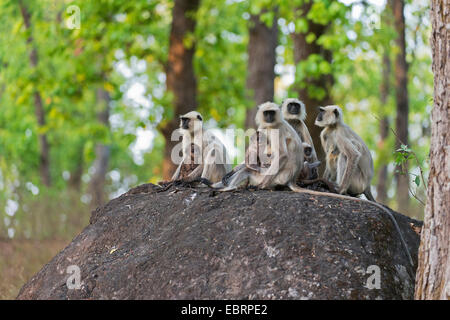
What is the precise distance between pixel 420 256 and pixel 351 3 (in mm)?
6981

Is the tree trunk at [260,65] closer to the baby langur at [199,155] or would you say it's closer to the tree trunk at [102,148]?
the baby langur at [199,155]

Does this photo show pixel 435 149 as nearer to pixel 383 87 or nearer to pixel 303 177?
pixel 303 177

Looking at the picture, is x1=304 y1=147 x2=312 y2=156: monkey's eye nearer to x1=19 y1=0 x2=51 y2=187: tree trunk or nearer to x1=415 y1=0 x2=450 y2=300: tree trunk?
x1=415 y1=0 x2=450 y2=300: tree trunk

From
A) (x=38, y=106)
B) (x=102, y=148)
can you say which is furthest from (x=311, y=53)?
(x=102, y=148)

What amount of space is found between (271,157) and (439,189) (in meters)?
2.33

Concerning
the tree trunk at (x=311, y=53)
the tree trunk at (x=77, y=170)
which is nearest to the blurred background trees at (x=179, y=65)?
the tree trunk at (x=311, y=53)

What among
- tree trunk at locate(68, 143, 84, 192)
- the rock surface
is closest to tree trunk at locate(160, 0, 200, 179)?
the rock surface

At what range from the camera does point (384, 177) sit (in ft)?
60.8

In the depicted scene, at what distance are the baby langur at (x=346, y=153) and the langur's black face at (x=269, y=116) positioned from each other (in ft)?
2.78

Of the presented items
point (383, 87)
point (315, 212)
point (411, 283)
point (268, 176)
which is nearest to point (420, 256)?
point (411, 283)

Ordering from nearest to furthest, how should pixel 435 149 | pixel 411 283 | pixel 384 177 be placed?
pixel 435 149, pixel 411 283, pixel 384 177

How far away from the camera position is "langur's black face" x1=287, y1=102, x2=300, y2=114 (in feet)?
24.2

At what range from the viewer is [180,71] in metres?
12.6

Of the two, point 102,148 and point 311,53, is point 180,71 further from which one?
point 102,148
